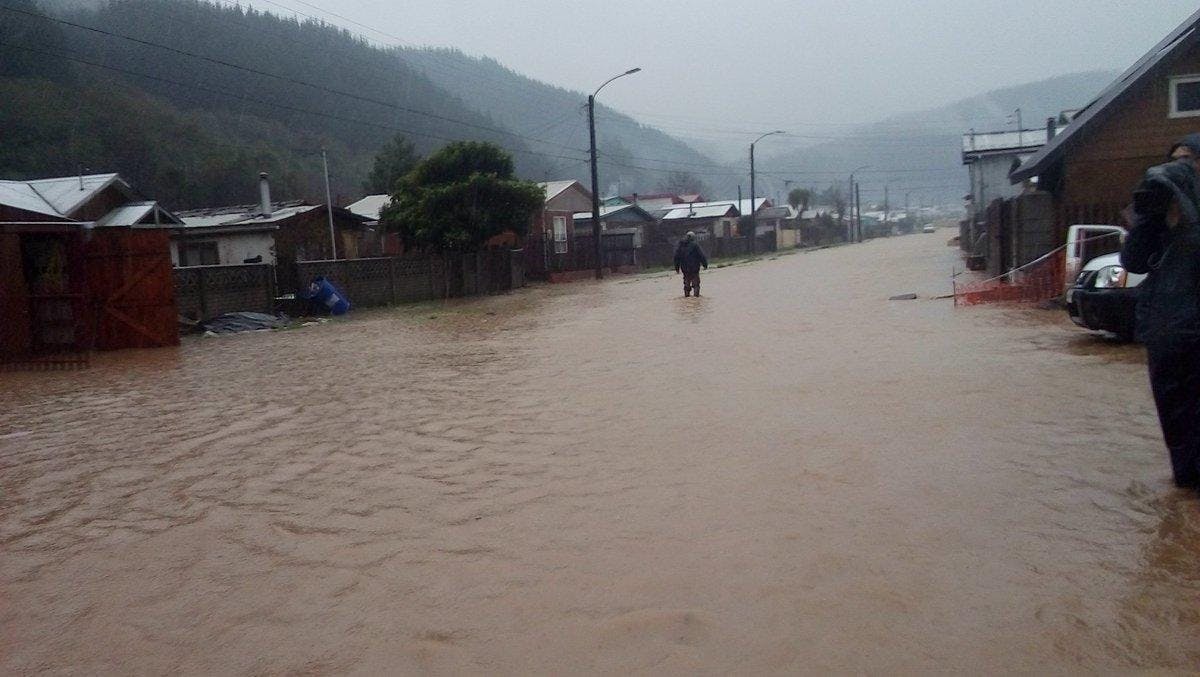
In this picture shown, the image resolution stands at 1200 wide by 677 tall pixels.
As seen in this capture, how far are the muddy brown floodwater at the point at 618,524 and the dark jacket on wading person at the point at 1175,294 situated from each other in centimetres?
38

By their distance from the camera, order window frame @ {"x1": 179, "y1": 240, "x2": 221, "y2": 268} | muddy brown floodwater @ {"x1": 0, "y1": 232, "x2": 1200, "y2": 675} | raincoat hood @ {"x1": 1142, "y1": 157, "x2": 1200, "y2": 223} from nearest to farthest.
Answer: muddy brown floodwater @ {"x1": 0, "y1": 232, "x2": 1200, "y2": 675} < raincoat hood @ {"x1": 1142, "y1": 157, "x2": 1200, "y2": 223} < window frame @ {"x1": 179, "y1": 240, "x2": 221, "y2": 268}

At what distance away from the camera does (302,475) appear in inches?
257

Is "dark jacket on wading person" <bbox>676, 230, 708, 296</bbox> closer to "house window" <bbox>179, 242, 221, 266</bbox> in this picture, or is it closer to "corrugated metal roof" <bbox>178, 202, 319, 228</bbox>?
"corrugated metal roof" <bbox>178, 202, 319, 228</bbox>

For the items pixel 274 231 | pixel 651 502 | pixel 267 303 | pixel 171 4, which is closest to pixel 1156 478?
pixel 651 502

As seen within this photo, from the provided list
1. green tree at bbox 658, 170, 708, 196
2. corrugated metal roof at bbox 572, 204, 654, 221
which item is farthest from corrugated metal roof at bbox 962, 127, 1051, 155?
green tree at bbox 658, 170, 708, 196

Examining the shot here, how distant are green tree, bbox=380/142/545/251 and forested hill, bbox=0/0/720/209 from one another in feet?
23.3

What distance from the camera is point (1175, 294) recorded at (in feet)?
15.9

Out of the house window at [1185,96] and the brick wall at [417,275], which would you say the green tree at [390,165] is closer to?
the brick wall at [417,275]

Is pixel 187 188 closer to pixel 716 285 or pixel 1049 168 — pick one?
pixel 716 285

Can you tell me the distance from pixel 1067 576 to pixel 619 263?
134ft

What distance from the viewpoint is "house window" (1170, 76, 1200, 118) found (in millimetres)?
17859

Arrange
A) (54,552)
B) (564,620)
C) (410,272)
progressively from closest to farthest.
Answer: (564,620) → (54,552) → (410,272)

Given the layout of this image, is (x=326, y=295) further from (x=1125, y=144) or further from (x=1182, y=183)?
(x=1182, y=183)

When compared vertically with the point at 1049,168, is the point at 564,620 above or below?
below
